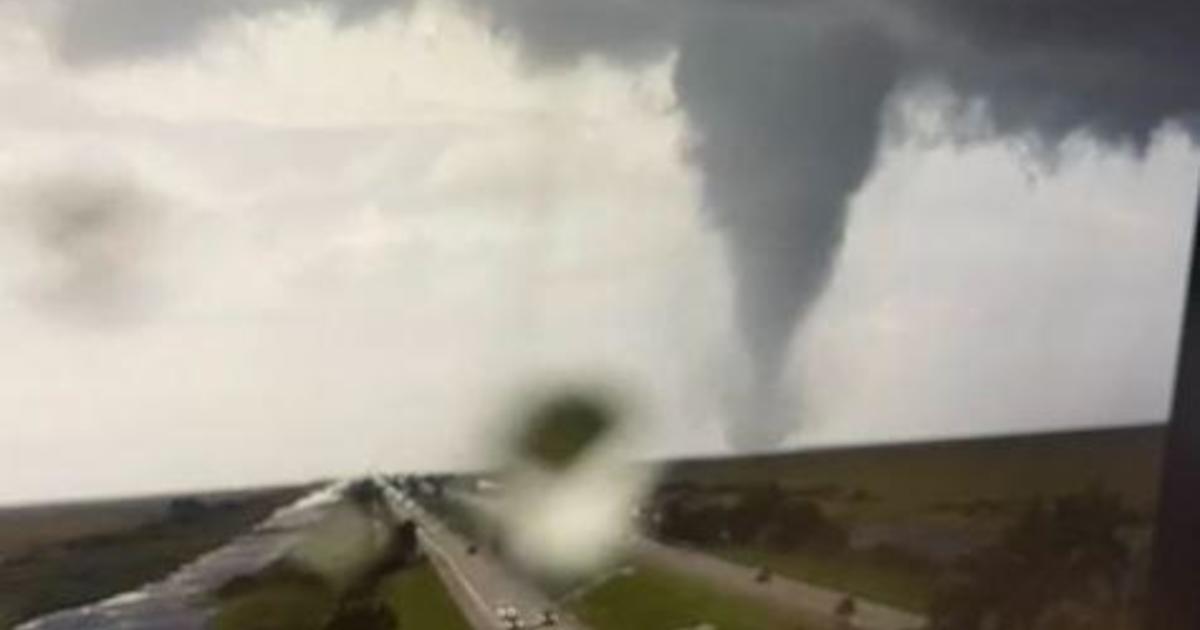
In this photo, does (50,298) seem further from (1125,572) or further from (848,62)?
(1125,572)

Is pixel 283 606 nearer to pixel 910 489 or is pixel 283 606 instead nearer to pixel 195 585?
pixel 195 585

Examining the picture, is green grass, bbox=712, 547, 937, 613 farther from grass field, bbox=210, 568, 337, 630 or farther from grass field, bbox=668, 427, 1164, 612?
grass field, bbox=210, 568, 337, 630

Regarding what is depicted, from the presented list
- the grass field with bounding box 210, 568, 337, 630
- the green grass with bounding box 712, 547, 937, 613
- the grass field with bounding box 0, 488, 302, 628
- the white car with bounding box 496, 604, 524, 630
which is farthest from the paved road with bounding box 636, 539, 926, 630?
the grass field with bounding box 0, 488, 302, 628

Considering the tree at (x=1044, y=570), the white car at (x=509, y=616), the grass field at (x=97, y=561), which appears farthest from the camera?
the tree at (x=1044, y=570)

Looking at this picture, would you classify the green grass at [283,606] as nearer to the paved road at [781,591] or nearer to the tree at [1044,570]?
the paved road at [781,591]

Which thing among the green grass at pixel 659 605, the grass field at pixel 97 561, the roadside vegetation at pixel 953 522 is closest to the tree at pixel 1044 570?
the roadside vegetation at pixel 953 522
